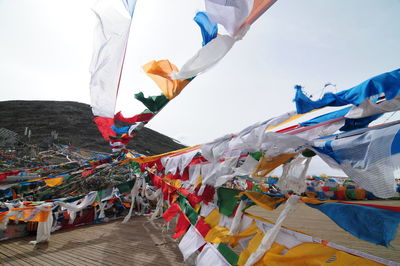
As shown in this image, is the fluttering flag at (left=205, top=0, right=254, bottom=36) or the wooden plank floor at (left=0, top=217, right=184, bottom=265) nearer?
the fluttering flag at (left=205, top=0, right=254, bottom=36)

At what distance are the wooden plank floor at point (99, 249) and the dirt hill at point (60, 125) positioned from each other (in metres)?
20.0

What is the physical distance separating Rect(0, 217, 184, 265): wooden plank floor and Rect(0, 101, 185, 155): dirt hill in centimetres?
1997

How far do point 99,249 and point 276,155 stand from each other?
529 cm

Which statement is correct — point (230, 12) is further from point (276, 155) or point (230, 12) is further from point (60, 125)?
point (60, 125)

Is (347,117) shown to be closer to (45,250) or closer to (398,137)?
(398,137)

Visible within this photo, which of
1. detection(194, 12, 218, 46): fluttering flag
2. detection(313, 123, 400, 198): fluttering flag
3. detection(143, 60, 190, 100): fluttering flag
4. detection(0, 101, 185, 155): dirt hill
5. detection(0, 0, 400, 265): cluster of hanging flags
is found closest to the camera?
detection(313, 123, 400, 198): fluttering flag

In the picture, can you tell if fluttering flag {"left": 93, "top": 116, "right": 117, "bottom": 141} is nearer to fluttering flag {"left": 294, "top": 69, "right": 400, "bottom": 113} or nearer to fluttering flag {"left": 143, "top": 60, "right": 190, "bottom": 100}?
fluttering flag {"left": 143, "top": 60, "right": 190, "bottom": 100}

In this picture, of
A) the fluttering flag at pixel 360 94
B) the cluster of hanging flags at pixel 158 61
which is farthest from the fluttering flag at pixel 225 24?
the fluttering flag at pixel 360 94

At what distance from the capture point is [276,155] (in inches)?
85.4

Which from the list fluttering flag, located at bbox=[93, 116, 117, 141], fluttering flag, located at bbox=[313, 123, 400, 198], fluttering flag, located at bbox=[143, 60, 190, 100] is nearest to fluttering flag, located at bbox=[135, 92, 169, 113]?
fluttering flag, located at bbox=[143, 60, 190, 100]

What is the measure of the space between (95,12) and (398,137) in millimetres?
4041

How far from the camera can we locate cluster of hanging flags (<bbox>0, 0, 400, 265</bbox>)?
135 cm

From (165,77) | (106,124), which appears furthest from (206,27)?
(106,124)

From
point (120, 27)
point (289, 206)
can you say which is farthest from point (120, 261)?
point (120, 27)
